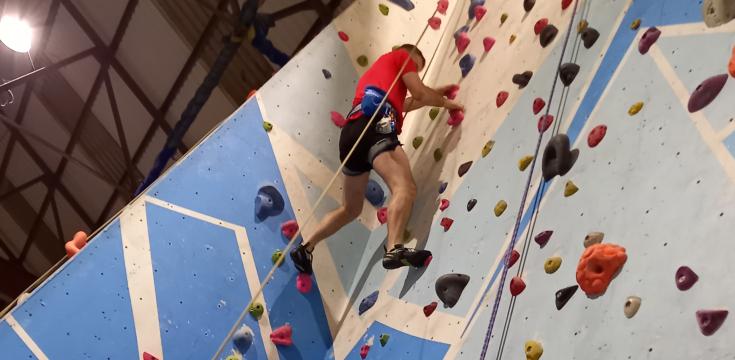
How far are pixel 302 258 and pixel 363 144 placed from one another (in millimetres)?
521

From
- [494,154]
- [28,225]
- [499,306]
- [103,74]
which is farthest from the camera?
[28,225]

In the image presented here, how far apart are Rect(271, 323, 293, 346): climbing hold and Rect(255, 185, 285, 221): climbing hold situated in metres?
0.47

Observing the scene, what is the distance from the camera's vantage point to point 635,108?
2271 mm

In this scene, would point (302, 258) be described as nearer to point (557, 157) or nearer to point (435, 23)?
point (557, 157)

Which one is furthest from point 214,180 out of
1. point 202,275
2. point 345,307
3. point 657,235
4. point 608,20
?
point 657,235

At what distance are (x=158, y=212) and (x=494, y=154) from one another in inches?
51.8

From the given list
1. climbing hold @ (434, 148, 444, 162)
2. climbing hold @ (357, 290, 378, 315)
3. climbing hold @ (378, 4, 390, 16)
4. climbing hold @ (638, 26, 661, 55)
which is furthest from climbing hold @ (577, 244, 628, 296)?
climbing hold @ (378, 4, 390, 16)

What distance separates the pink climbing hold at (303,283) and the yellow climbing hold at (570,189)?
1248 millimetres

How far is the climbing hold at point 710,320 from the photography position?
1653mm

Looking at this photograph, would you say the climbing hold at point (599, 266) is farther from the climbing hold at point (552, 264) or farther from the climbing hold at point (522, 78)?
the climbing hold at point (522, 78)

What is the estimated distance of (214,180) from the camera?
10.6 ft

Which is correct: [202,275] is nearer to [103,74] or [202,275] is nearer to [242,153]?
[242,153]

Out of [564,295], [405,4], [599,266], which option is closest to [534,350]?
[564,295]

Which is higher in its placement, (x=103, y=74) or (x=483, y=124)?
(x=103, y=74)
